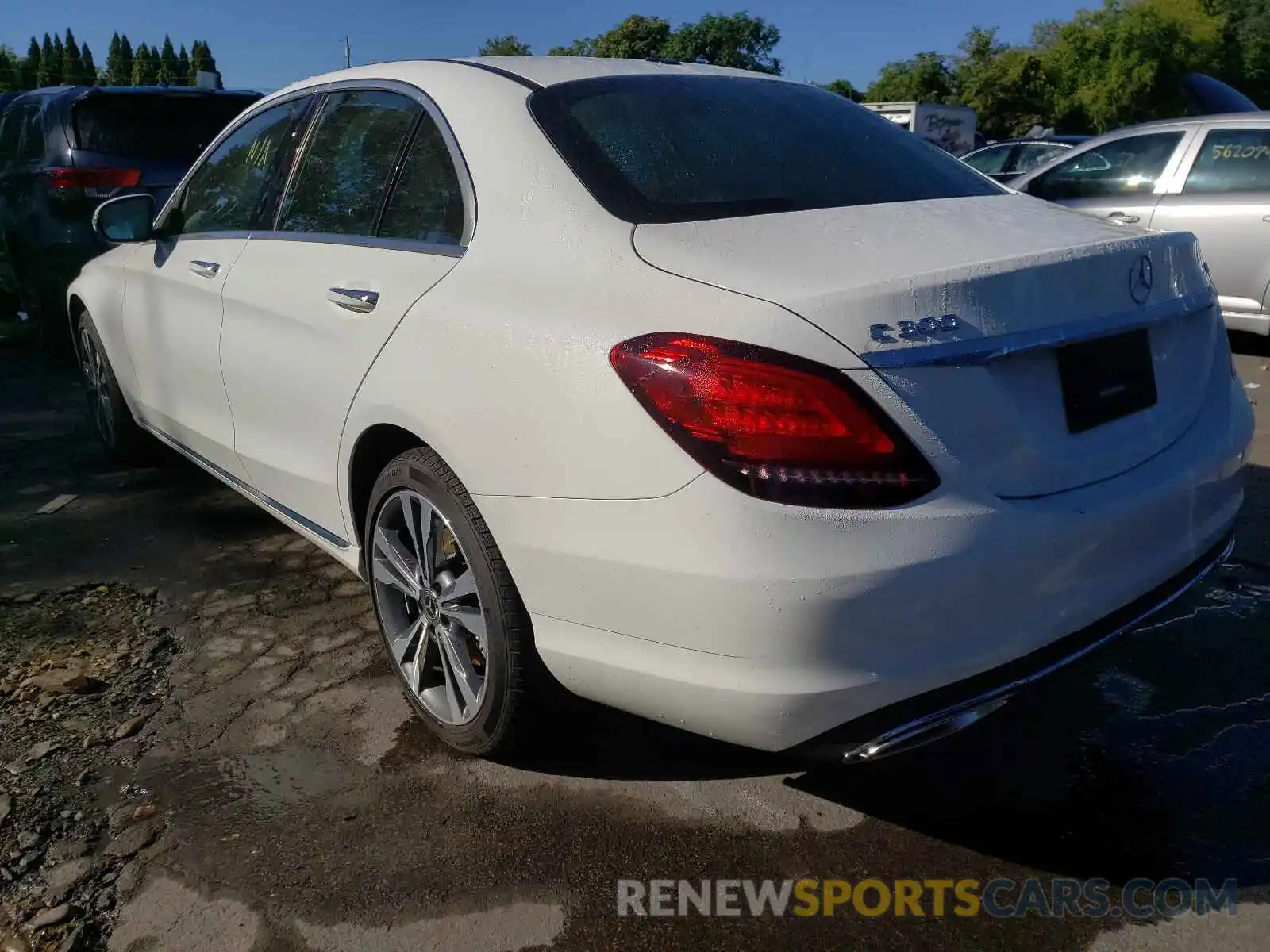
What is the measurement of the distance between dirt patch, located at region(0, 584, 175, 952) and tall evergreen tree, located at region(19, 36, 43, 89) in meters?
92.7

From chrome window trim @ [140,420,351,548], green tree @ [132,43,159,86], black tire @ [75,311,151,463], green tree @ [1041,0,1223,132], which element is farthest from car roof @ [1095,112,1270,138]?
green tree @ [132,43,159,86]

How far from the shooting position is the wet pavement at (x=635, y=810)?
205 centimetres

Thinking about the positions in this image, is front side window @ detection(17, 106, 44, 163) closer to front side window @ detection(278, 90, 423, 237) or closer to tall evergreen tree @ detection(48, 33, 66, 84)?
front side window @ detection(278, 90, 423, 237)

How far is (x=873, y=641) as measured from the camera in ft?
5.92

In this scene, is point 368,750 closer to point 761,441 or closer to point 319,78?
point 761,441

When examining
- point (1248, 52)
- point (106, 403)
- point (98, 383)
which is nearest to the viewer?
point (106, 403)

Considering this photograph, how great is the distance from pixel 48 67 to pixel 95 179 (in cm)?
10472

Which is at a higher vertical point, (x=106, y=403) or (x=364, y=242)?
(x=364, y=242)

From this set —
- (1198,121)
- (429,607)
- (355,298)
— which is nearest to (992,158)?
(1198,121)

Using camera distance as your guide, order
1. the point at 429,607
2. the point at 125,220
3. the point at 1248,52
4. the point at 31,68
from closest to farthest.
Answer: the point at 429,607
the point at 125,220
the point at 1248,52
the point at 31,68

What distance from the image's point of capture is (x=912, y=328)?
1840 millimetres

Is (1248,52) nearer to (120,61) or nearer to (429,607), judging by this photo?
(429,607)

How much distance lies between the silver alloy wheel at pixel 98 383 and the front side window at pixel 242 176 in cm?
113

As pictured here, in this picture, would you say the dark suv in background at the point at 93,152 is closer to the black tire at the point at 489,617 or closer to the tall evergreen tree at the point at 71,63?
the black tire at the point at 489,617
